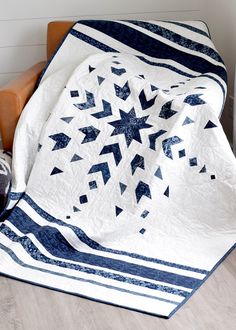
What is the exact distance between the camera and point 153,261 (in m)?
2.13

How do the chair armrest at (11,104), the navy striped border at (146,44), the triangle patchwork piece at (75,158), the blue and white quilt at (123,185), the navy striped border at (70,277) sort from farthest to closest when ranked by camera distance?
the navy striped border at (146,44) < the chair armrest at (11,104) < the triangle patchwork piece at (75,158) < the blue and white quilt at (123,185) < the navy striped border at (70,277)

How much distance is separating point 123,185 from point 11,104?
2.17 feet

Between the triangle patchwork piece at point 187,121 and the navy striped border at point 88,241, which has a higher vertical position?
the triangle patchwork piece at point 187,121

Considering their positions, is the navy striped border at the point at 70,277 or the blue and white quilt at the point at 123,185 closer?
the navy striped border at the point at 70,277

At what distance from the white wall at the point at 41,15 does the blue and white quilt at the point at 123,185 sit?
0.51m

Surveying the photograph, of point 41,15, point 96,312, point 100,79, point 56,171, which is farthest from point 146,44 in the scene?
point 96,312

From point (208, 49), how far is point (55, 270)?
1.40 m

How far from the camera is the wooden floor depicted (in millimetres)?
1800

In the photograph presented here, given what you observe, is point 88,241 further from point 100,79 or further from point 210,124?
point 100,79

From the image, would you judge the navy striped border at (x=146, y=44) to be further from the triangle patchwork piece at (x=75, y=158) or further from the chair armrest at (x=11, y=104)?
the triangle patchwork piece at (x=75, y=158)

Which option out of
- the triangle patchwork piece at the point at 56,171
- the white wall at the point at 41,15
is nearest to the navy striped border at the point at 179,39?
the white wall at the point at 41,15

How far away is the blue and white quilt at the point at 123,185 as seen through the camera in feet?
6.81

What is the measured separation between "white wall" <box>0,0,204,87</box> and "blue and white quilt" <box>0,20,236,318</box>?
0.51 meters

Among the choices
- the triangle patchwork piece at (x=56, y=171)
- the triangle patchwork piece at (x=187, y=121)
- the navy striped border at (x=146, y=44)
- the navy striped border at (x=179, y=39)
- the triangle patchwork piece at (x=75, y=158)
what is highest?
the triangle patchwork piece at (x=187, y=121)
